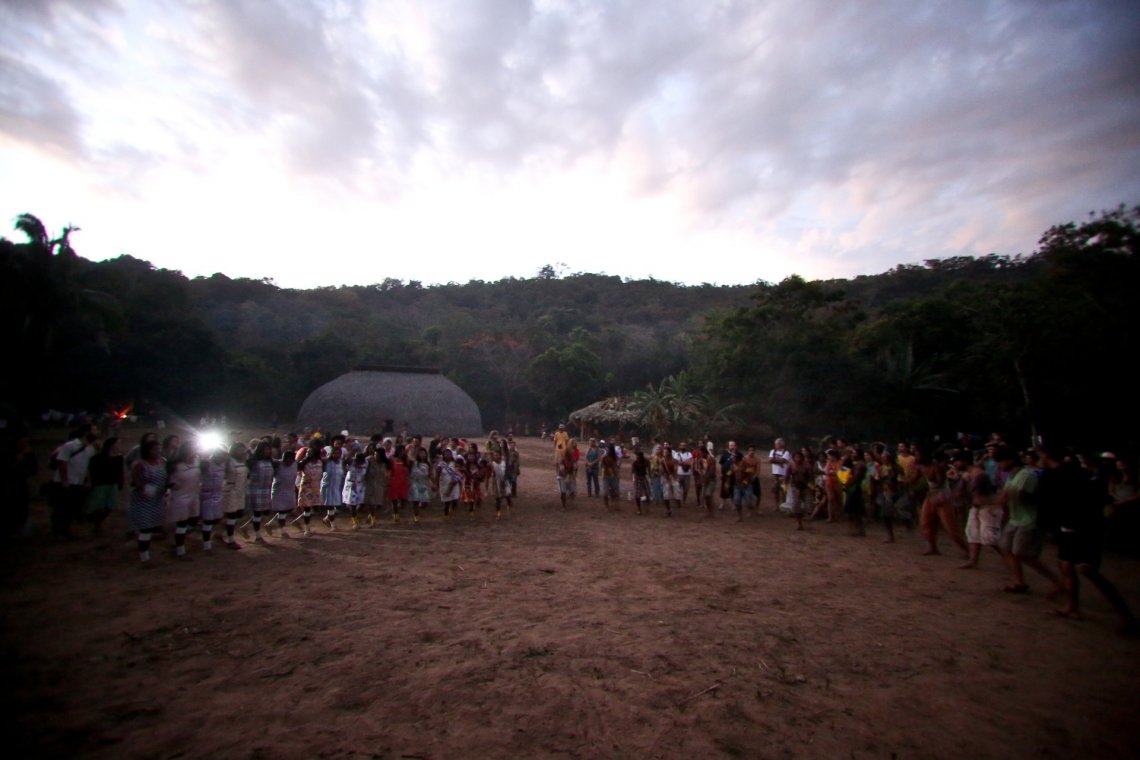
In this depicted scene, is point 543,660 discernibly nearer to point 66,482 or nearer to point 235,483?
point 235,483

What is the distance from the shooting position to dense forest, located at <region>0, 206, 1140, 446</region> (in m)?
17.7

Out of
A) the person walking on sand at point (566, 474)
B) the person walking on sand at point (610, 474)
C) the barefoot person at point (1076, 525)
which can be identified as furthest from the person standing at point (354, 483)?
the barefoot person at point (1076, 525)

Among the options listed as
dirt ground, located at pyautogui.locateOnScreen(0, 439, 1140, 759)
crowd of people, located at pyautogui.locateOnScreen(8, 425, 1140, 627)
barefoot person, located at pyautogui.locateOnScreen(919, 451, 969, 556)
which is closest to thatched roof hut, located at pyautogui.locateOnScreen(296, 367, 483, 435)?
crowd of people, located at pyautogui.locateOnScreen(8, 425, 1140, 627)

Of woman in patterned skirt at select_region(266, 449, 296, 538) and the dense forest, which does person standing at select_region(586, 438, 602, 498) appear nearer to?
woman in patterned skirt at select_region(266, 449, 296, 538)

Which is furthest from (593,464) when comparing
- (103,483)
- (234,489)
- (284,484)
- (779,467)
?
(103,483)

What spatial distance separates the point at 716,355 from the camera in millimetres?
26891

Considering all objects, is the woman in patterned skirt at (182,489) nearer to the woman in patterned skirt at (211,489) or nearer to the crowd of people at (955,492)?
the woman in patterned skirt at (211,489)

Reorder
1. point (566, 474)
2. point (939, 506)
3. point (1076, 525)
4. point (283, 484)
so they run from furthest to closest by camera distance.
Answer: point (566, 474)
point (283, 484)
point (939, 506)
point (1076, 525)

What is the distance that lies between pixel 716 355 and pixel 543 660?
24.0m

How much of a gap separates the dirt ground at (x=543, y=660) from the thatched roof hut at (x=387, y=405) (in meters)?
20.8

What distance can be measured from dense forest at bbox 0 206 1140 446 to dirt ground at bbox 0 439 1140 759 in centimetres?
1375

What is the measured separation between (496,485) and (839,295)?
2189cm

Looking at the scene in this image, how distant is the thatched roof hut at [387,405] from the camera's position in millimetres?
28188

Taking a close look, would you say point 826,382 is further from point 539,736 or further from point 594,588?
point 539,736
